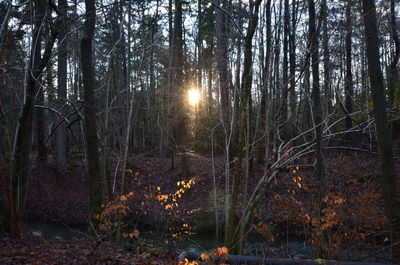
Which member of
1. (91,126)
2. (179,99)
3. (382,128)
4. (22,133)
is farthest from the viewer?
(179,99)

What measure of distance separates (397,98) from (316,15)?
40.4 feet

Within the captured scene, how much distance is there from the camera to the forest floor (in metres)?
7.43

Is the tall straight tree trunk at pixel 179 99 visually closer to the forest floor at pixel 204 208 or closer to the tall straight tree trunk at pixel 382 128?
the forest floor at pixel 204 208

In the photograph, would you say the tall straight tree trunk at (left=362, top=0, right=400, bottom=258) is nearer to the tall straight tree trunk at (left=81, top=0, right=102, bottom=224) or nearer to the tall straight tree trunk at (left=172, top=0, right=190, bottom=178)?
the tall straight tree trunk at (left=81, top=0, right=102, bottom=224)

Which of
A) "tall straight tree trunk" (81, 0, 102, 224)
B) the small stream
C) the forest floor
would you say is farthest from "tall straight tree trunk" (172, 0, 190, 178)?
"tall straight tree trunk" (81, 0, 102, 224)

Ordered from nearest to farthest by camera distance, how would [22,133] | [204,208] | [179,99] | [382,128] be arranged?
[382,128] → [22,133] → [204,208] → [179,99]

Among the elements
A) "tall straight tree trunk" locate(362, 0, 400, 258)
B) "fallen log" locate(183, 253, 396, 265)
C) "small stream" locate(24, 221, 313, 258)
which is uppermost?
"tall straight tree trunk" locate(362, 0, 400, 258)

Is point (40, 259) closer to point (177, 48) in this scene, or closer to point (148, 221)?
point (148, 221)

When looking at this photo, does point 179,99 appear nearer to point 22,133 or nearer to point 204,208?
point 204,208

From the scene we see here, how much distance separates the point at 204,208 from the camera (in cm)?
1414

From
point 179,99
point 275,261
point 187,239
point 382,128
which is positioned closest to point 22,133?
point 275,261

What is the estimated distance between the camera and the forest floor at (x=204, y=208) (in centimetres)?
743

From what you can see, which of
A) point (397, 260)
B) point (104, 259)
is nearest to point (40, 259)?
point (104, 259)

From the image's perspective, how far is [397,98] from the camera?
18031mm
